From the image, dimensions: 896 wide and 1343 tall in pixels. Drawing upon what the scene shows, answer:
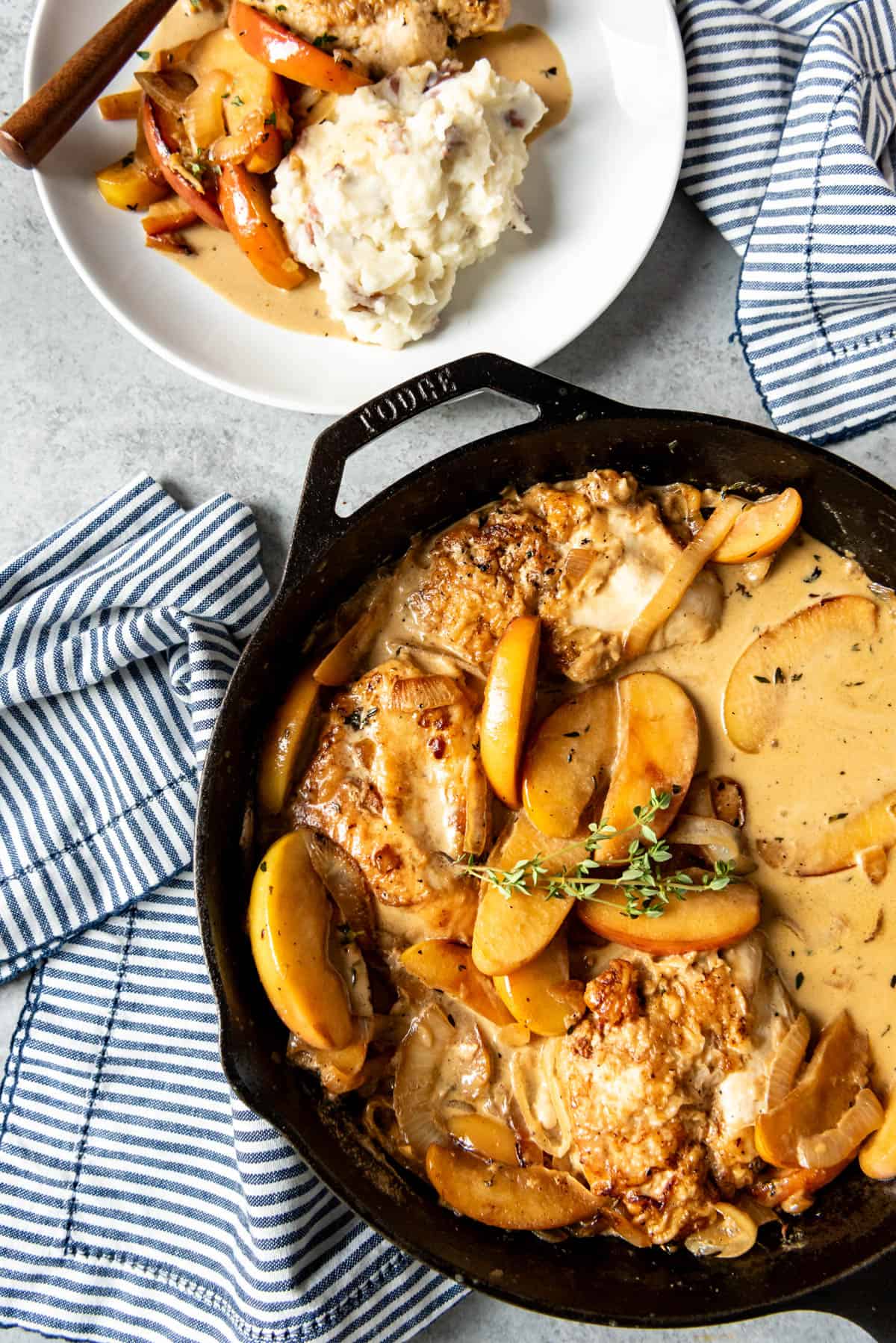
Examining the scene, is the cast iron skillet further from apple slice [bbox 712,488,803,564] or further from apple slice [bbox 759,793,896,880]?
apple slice [bbox 759,793,896,880]

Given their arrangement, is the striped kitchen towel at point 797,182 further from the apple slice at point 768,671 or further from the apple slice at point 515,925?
the apple slice at point 515,925

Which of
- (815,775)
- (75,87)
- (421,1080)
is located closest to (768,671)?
(815,775)

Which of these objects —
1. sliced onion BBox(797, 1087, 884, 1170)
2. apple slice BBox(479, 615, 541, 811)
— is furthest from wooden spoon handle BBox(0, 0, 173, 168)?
sliced onion BBox(797, 1087, 884, 1170)

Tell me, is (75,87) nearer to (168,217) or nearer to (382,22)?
(168,217)

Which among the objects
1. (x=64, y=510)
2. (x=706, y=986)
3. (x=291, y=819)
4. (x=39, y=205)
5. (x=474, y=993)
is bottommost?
(x=706, y=986)

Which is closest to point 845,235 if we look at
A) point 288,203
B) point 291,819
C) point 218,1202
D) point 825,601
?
point 825,601

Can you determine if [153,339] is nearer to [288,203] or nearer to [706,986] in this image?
[288,203]

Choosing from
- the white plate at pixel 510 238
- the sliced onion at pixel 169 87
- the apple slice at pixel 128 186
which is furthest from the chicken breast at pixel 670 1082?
the sliced onion at pixel 169 87
